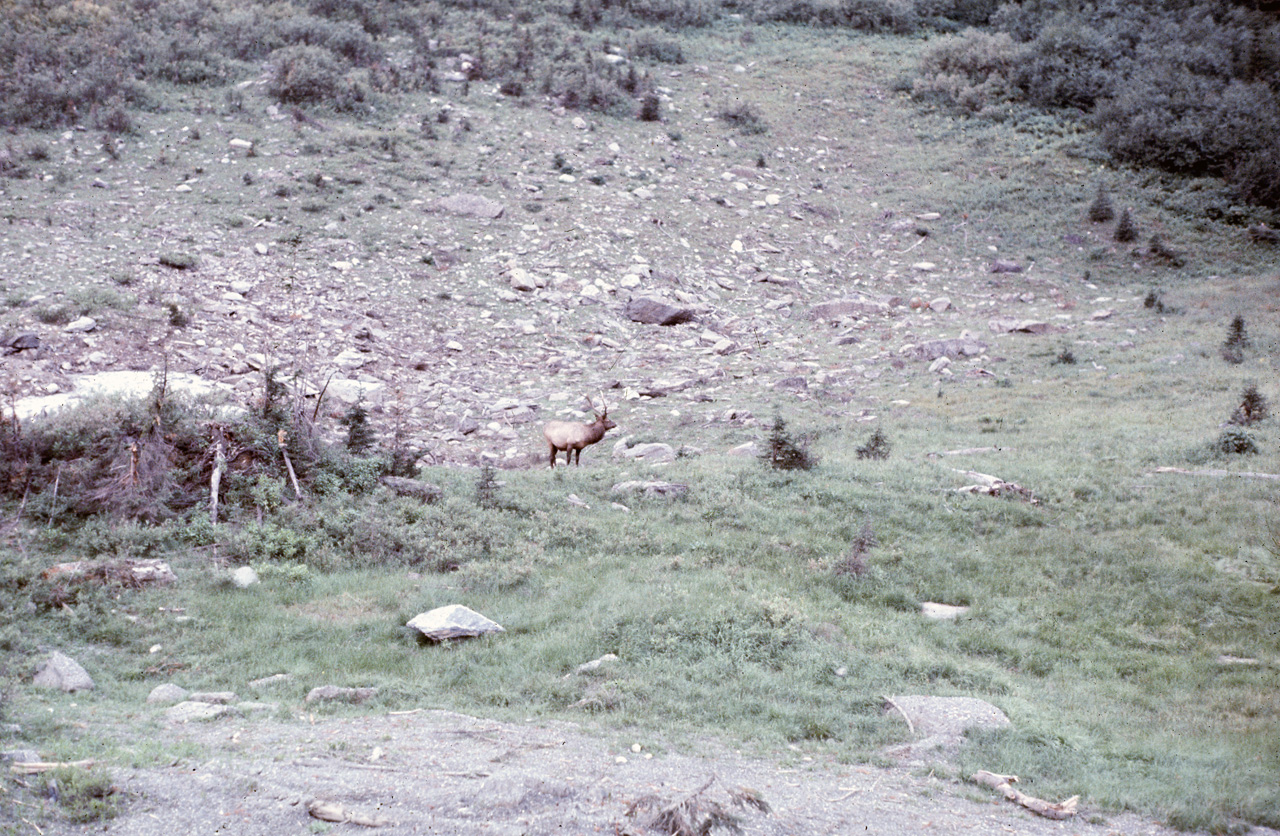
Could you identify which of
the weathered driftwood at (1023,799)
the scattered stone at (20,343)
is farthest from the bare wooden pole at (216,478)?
the weathered driftwood at (1023,799)

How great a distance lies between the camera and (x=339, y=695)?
6.56 m

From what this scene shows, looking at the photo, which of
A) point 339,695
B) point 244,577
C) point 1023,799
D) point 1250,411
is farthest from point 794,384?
point 339,695

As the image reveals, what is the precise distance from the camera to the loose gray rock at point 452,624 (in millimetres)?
7578

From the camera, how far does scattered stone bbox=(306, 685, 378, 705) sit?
6.49 metres

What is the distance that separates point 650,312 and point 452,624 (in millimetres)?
12057

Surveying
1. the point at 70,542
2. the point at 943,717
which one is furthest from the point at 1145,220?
the point at 70,542

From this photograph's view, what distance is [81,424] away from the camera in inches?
391

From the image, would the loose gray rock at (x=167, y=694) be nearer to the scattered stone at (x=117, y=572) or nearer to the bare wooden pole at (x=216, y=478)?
the scattered stone at (x=117, y=572)

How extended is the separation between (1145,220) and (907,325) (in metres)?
11.0

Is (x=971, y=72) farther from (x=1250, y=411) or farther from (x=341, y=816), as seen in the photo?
(x=341, y=816)

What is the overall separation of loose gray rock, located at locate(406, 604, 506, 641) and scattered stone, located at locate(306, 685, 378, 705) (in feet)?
3.28

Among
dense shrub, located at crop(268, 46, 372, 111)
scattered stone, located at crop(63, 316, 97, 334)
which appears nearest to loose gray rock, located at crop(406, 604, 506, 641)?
scattered stone, located at crop(63, 316, 97, 334)

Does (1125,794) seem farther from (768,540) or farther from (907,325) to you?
(907,325)

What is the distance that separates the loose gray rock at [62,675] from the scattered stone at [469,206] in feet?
50.3
